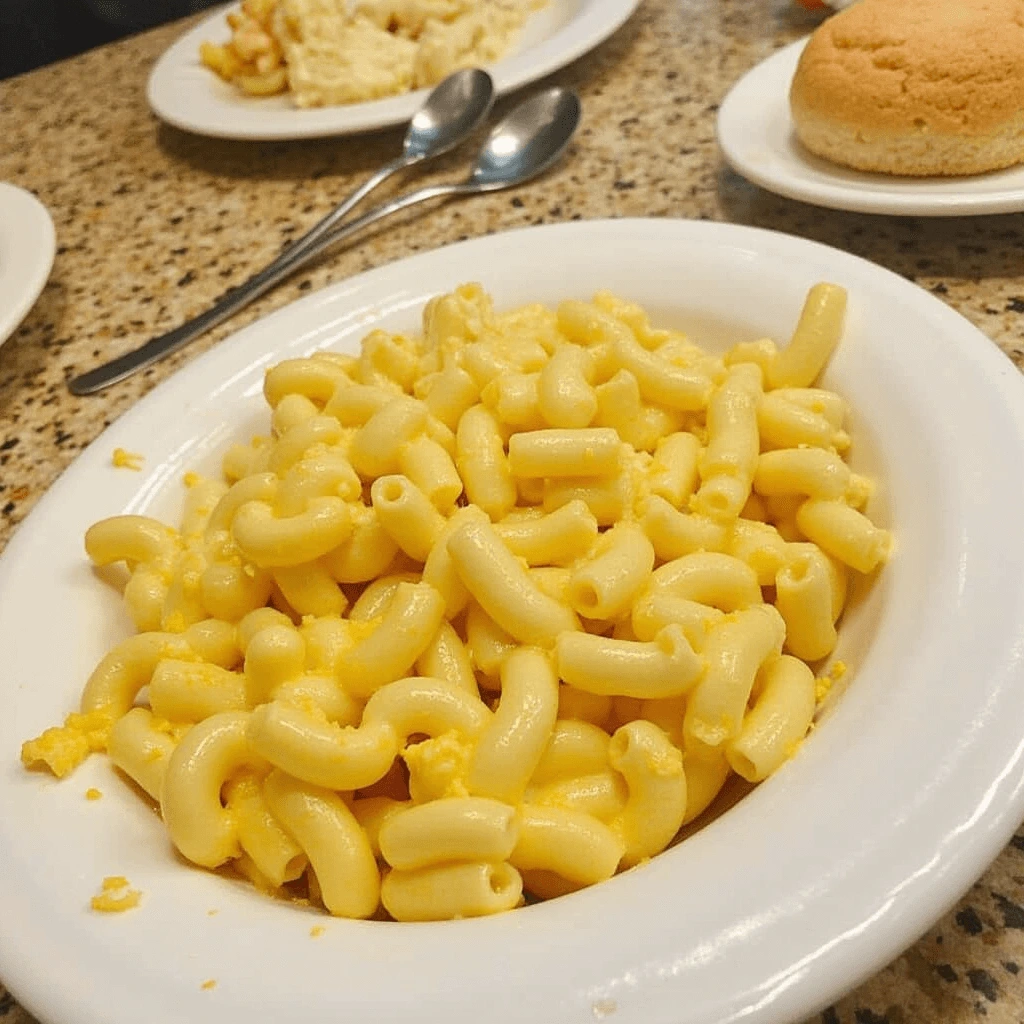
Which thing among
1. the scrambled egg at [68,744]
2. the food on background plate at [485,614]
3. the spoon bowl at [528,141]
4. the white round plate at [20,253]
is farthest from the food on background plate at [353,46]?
the scrambled egg at [68,744]

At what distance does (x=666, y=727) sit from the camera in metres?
0.63

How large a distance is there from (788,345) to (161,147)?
1255 millimetres

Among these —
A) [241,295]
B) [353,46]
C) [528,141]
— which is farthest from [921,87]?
[353,46]

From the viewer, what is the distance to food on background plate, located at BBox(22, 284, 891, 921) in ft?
1.93

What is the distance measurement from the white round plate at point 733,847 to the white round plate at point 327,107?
2.77 ft

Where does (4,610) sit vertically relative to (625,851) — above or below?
above

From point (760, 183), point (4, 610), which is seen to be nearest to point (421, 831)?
point (4, 610)

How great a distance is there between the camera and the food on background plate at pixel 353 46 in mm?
1534

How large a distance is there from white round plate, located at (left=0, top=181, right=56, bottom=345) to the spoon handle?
0.32 ft

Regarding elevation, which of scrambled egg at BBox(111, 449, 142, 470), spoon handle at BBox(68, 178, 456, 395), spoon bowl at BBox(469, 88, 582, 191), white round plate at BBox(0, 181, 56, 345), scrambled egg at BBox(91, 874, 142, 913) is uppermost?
white round plate at BBox(0, 181, 56, 345)

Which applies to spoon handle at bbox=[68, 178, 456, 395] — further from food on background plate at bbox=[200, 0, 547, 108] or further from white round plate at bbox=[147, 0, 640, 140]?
food on background plate at bbox=[200, 0, 547, 108]

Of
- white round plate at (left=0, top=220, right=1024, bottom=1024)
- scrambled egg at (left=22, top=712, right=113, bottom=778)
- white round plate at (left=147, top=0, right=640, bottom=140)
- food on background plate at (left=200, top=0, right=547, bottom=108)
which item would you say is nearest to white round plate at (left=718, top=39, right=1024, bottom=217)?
white round plate at (left=0, top=220, right=1024, bottom=1024)

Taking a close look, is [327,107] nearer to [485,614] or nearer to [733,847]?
[485,614]

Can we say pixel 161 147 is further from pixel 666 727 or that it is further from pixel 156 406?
pixel 666 727
